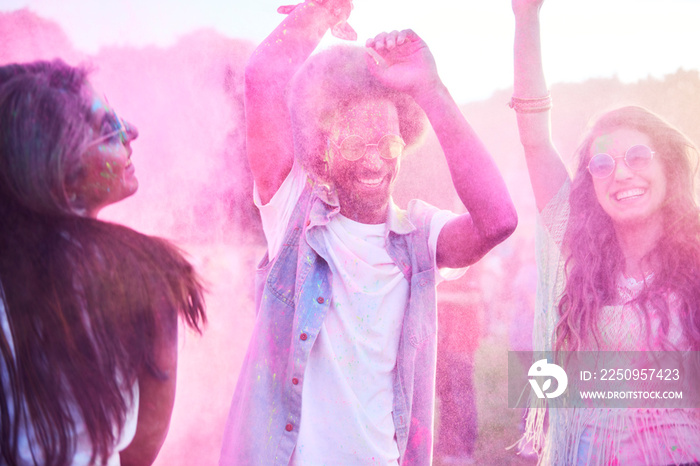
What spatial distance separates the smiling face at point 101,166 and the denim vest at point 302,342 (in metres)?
0.44

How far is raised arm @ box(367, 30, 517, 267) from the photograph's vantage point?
1.48 m

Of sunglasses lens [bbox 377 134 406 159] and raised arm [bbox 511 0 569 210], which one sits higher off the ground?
raised arm [bbox 511 0 569 210]

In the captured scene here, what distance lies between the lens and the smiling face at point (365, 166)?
5.31 feet

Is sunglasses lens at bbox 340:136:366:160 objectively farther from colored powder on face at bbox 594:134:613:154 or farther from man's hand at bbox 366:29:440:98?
colored powder on face at bbox 594:134:613:154

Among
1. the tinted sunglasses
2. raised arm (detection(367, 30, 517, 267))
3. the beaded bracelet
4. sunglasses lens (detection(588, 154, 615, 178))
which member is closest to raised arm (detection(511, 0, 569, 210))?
the beaded bracelet

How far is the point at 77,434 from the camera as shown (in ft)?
3.84

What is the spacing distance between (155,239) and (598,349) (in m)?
1.19

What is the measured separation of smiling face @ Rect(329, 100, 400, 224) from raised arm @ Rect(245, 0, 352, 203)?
0.13 metres

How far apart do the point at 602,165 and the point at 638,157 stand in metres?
0.10

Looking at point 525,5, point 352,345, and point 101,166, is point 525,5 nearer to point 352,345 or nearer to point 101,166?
point 352,345

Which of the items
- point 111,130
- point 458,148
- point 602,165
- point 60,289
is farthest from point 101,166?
point 602,165

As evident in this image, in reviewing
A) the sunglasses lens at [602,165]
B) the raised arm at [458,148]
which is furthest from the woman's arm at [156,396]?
the sunglasses lens at [602,165]

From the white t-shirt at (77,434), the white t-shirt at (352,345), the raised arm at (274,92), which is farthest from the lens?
the raised arm at (274,92)
